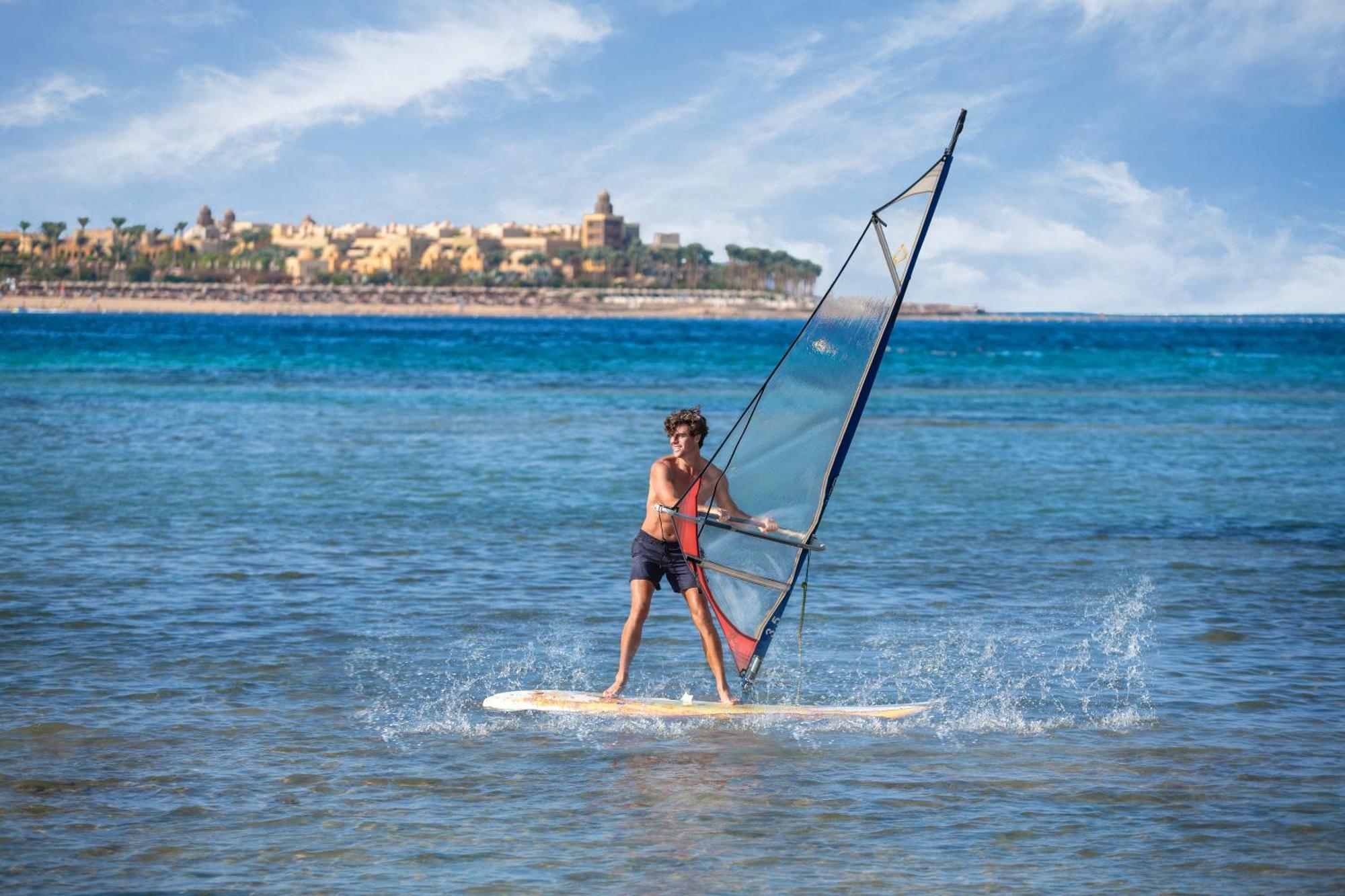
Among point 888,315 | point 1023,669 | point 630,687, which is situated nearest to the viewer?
point 888,315

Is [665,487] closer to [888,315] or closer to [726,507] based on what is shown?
[726,507]

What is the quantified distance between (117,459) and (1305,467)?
17760mm

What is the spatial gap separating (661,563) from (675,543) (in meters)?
0.13

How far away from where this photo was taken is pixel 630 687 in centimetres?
920

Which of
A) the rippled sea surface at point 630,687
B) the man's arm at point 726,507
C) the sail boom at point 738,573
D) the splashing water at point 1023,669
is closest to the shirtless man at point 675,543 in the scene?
the man's arm at point 726,507

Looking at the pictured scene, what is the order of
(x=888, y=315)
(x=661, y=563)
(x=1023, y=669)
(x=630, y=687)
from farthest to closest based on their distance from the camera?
1. (x=1023, y=669)
2. (x=630, y=687)
3. (x=661, y=563)
4. (x=888, y=315)

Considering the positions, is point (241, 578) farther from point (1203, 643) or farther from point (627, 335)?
point (627, 335)

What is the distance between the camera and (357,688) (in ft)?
29.2

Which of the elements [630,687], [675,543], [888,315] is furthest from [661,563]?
[888,315]

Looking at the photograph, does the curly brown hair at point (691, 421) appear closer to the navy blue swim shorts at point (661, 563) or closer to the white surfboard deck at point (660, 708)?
the navy blue swim shorts at point (661, 563)

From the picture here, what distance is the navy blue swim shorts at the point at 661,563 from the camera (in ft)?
27.6

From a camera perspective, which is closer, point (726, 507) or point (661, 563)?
point (726, 507)

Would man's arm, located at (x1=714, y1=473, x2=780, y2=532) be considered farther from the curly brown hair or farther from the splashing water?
the splashing water

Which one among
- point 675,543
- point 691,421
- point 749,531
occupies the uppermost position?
point 691,421
